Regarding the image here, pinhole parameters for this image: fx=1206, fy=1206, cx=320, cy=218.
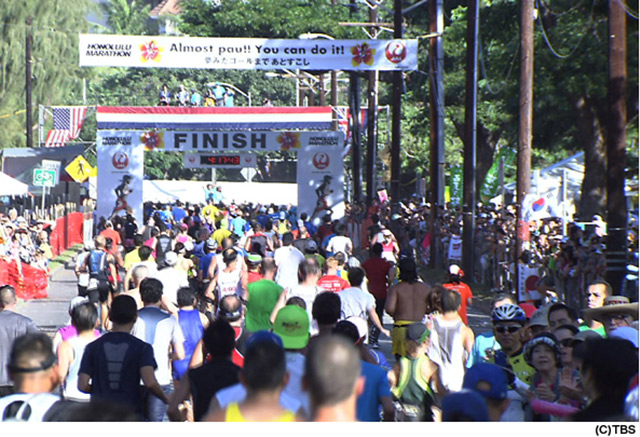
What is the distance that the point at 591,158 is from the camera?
3244 cm

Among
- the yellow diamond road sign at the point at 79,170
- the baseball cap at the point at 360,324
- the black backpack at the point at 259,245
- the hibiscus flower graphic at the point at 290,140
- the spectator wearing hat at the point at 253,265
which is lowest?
the baseball cap at the point at 360,324

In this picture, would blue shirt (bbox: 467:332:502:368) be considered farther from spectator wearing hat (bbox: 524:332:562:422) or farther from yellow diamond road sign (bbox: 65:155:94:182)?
yellow diamond road sign (bbox: 65:155:94:182)

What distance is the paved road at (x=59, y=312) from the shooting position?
17.7 metres

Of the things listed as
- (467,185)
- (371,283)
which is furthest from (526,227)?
(371,283)

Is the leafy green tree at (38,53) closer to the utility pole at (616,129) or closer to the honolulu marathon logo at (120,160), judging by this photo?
the honolulu marathon logo at (120,160)

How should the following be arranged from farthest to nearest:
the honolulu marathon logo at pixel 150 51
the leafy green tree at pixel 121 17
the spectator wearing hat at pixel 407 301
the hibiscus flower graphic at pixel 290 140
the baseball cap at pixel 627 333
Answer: the leafy green tree at pixel 121 17 < the hibiscus flower graphic at pixel 290 140 < the honolulu marathon logo at pixel 150 51 < the spectator wearing hat at pixel 407 301 < the baseball cap at pixel 627 333

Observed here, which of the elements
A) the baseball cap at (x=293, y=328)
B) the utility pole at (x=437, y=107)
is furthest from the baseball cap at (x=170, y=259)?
the utility pole at (x=437, y=107)

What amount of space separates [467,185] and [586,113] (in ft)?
23.9

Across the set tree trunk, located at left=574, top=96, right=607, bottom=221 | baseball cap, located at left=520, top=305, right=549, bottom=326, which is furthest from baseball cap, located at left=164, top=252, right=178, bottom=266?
tree trunk, located at left=574, top=96, right=607, bottom=221

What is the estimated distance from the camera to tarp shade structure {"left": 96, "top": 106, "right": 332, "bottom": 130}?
37594 mm

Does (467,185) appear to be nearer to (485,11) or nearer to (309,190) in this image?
(485,11)

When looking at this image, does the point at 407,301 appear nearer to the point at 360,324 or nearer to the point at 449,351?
the point at 360,324

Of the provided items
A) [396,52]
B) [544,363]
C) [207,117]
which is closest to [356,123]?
[207,117]

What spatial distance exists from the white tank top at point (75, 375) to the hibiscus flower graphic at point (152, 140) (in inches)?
1190
